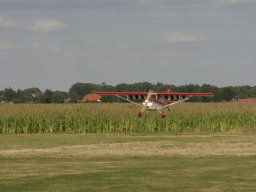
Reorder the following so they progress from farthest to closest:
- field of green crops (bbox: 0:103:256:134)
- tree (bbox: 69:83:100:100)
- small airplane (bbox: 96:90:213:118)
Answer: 1. tree (bbox: 69:83:100:100)
2. small airplane (bbox: 96:90:213:118)
3. field of green crops (bbox: 0:103:256:134)

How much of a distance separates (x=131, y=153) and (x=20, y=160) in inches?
171

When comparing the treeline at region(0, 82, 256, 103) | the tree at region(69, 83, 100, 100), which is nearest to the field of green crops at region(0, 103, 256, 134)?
the treeline at region(0, 82, 256, 103)

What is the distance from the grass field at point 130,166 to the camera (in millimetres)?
15016

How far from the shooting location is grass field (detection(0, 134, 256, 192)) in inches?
591

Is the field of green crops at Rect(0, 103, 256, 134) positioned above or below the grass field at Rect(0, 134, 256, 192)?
above

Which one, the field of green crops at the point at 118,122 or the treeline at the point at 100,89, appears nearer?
the field of green crops at the point at 118,122

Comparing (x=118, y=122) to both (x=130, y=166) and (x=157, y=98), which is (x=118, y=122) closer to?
(x=157, y=98)

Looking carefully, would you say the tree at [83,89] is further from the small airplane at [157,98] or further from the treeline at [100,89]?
the small airplane at [157,98]

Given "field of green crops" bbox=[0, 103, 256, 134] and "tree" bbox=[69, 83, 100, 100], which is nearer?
"field of green crops" bbox=[0, 103, 256, 134]

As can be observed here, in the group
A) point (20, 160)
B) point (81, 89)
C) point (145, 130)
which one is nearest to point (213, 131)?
point (145, 130)

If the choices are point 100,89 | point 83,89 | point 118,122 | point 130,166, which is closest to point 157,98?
point 118,122

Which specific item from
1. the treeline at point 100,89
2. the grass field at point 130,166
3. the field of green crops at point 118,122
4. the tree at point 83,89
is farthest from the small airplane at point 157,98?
the tree at point 83,89

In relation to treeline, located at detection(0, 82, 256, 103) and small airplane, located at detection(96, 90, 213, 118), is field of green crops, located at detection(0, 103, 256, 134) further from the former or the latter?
treeline, located at detection(0, 82, 256, 103)

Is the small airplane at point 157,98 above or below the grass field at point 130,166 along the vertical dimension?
above
